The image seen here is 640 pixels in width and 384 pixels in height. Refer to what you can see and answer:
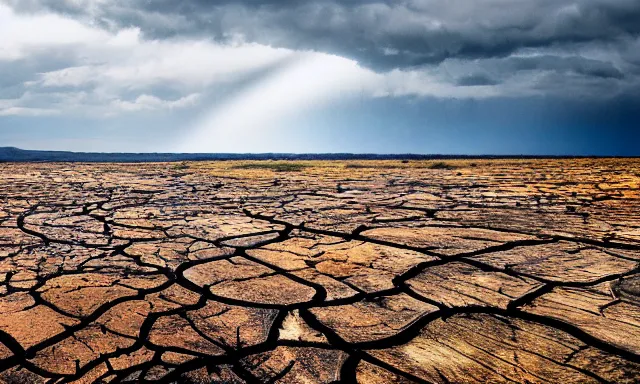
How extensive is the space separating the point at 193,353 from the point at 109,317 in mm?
580

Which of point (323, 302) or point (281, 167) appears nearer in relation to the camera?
point (323, 302)

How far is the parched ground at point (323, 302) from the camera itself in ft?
4.99

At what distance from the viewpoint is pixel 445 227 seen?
391cm

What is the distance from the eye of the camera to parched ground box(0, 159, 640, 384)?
1521 millimetres

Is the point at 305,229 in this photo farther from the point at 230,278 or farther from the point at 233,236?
the point at 230,278

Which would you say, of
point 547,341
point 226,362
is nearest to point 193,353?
point 226,362

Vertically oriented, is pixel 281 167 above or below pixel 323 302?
above

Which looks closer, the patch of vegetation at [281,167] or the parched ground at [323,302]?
the parched ground at [323,302]

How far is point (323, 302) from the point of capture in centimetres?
211

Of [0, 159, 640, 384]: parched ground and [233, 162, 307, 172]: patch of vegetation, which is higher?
[233, 162, 307, 172]: patch of vegetation

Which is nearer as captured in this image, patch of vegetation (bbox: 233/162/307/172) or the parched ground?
the parched ground

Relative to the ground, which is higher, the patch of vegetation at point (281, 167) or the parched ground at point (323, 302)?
the patch of vegetation at point (281, 167)

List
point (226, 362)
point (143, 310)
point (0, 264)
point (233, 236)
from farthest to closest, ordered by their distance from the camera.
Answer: point (233, 236) < point (0, 264) < point (143, 310) < point (226, 362)

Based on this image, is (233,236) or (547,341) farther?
(233,236)
